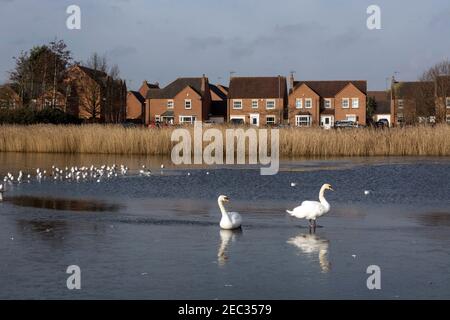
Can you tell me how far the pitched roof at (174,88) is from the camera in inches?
3784

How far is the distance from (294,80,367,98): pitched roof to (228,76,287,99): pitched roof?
2495 mm

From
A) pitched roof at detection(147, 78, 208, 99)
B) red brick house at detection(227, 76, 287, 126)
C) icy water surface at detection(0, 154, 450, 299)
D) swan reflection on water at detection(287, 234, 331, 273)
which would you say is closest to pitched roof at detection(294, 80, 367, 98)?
red brick house at detection(227, 76, 287, 126)

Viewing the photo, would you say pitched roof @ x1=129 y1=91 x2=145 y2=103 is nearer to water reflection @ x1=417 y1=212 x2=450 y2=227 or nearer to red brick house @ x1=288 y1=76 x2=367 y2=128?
red brick house @ x1=288 y1=76 x2=367 y2=128

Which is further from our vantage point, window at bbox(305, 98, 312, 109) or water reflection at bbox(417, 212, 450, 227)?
window at bbox(305, 98, 312, 109)

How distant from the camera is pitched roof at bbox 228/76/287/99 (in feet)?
300

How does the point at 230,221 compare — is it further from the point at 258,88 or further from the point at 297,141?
the point at 258,88

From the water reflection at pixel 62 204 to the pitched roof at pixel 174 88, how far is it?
243 feet

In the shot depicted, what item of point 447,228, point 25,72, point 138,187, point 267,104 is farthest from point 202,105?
point 447,228

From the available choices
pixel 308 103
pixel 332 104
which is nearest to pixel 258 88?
pixel 308 103

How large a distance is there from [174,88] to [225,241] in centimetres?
8437

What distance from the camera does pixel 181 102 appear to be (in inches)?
3642

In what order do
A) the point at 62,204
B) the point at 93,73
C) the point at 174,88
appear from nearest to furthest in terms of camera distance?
the point at 62,204, the point at 93,73, the point at 174,88

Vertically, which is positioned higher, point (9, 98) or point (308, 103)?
point (308, 103)
